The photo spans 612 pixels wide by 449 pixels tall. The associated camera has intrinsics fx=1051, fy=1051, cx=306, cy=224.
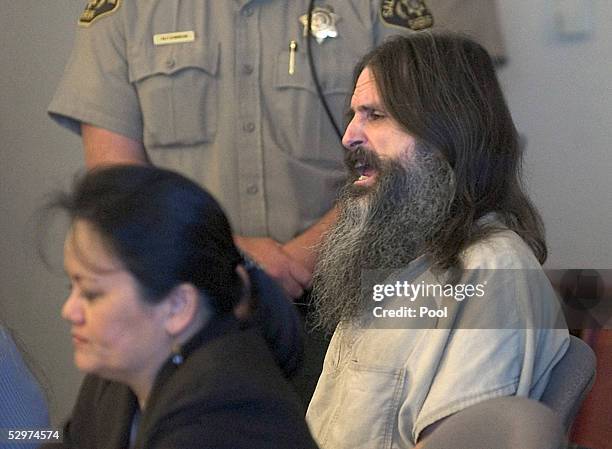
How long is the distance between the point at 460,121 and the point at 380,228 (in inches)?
7.2

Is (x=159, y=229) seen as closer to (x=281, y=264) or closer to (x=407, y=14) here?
(x=281, y=264)

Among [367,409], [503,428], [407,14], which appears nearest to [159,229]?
[503,428]

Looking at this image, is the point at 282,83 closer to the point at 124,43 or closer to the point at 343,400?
the point at 124,43

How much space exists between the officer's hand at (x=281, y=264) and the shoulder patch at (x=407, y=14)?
36 cm

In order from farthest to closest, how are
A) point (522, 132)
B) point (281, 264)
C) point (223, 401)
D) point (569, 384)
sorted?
1. point (522, 132)
2. point (281, 264)
3. point (569, 384)
4. point (223, 401)

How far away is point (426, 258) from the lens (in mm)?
1426

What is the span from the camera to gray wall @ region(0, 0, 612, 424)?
4.71 ft

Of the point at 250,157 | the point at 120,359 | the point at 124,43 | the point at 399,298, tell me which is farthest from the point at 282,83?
the point at 120,359

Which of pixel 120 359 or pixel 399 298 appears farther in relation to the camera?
pixel 399 298

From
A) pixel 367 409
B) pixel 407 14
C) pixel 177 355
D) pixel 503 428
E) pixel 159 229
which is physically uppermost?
Result: pixel 407 14

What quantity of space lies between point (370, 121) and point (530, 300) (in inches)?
12.9

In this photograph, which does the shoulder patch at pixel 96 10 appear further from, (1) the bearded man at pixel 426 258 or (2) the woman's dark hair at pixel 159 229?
(2) the woman's dark hair at pixel 159 229

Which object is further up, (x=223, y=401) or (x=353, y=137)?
(x=353, y=137)

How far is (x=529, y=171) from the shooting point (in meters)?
1.55
